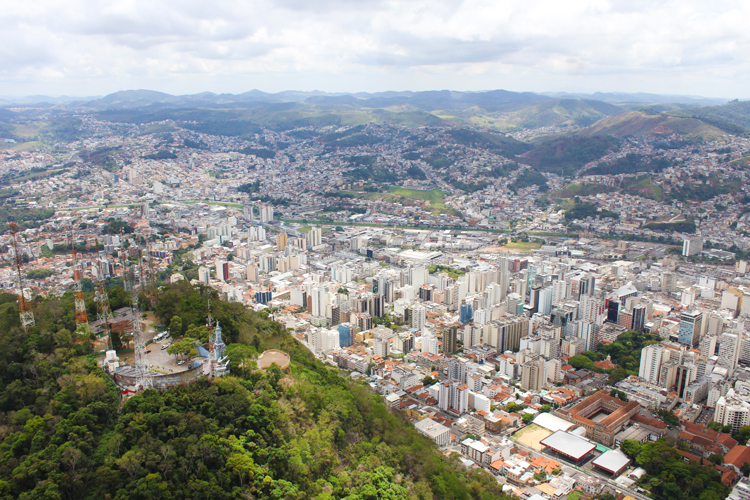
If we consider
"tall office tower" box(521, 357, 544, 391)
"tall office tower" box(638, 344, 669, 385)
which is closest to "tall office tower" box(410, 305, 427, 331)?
"tall office tower" box(521, 357, 544, 391)

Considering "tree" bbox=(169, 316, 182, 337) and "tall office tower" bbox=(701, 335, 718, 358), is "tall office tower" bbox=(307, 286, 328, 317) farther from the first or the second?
"tall office tower" bbox=(701, 335, 718, 358)

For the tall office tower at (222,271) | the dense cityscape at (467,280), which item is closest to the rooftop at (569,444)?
the dense cityscape at (467,280)

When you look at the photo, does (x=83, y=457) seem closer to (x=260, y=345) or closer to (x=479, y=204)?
(x=260, y=345)

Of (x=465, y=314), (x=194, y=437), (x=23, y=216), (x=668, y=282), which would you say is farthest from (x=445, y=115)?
(x=194, y=437)

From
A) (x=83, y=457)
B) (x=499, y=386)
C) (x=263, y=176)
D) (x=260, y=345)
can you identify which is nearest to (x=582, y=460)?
(x=499, y=386)

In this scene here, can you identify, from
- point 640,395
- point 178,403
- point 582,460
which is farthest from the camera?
point 640,395
